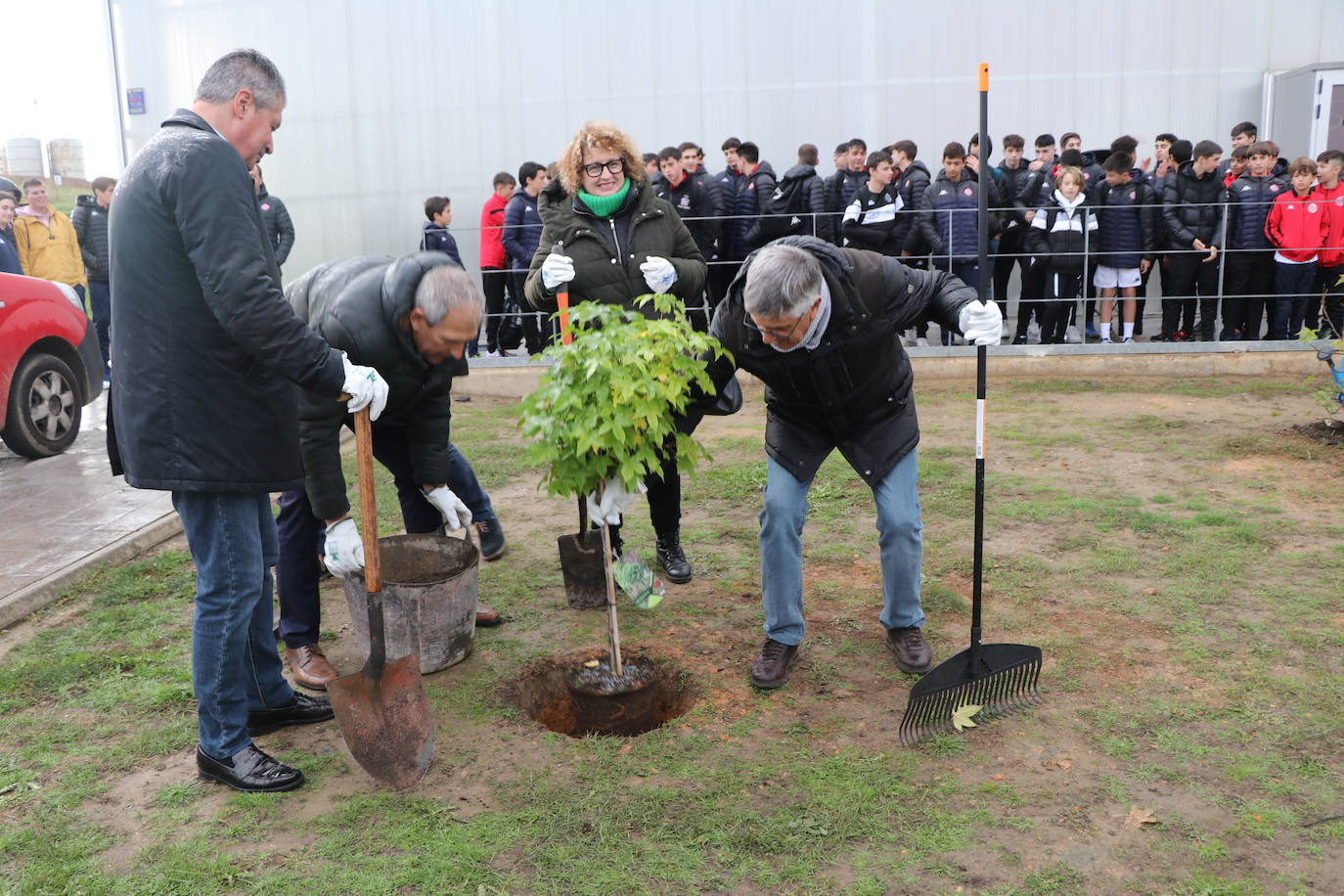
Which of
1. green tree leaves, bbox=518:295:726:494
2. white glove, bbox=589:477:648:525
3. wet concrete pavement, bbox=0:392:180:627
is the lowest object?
wet concrete pavement, bbox=0:392:180:627

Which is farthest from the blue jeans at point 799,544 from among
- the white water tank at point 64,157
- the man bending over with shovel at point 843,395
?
the white water tank at point 64,157

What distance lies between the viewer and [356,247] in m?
13.9

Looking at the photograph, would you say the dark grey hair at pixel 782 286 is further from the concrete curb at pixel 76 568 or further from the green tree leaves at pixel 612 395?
the concrete curb at pixel 76 568

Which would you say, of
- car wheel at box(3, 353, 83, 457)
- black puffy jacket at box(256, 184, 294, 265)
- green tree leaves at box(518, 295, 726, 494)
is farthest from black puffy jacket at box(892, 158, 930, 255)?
car wheel at box(3, 353, 83, 457)

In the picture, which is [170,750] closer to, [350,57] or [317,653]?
[317,653]

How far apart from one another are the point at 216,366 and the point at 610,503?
1.43 metres

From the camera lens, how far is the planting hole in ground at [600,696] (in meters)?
3.96

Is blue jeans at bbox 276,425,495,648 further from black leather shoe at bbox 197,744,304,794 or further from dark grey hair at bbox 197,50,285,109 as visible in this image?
dark grey hair at bbox 197,50,285,109

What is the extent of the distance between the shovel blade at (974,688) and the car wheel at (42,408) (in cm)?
682

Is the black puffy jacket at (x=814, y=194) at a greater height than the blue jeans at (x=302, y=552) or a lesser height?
greater

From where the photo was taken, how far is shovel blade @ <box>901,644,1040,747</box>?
11.9ft

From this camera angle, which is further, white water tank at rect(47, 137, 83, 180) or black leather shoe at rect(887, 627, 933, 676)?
white water tank at rect(47, 137, 83, 180)

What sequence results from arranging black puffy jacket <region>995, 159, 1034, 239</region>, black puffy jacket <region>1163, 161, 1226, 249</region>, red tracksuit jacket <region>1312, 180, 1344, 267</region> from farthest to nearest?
black puffy jacket <region>995, 159, 1034, 239</region> → black puffy jacket <region>1163, 161, 1226, 249</region> → red tracksuit jacket <region>1312, 180, 1344, 267</region>

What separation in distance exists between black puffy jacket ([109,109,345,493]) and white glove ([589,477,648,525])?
3.51 ft
